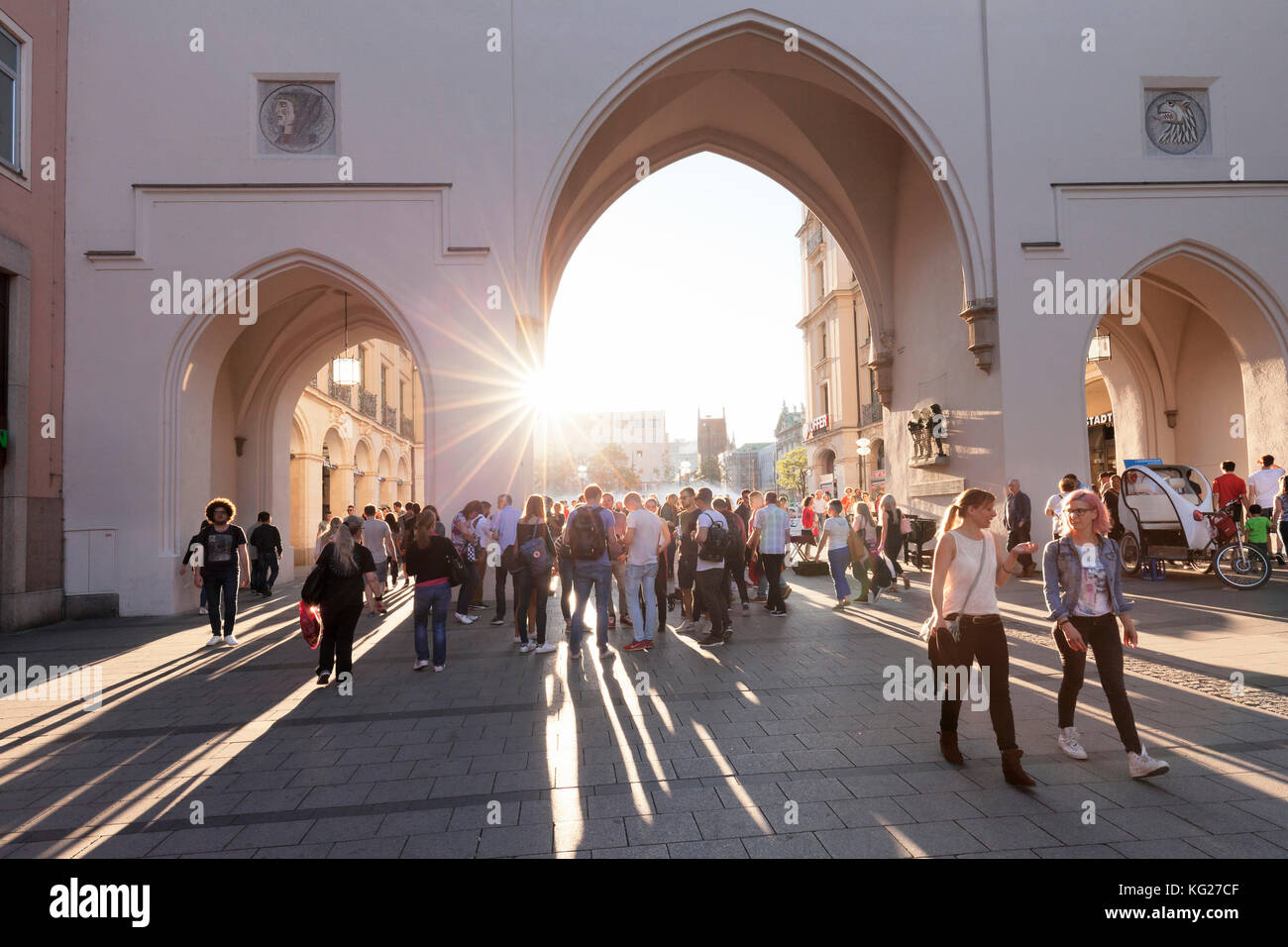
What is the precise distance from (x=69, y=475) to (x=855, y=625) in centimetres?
1211

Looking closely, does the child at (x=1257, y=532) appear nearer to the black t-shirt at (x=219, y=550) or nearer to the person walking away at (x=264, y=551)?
the black t-shirt at (x=219, y=550)

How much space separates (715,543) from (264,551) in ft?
36.1

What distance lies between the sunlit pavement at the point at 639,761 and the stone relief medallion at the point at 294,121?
9114mm

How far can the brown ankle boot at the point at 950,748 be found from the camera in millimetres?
4586

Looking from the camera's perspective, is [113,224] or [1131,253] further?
[1131,253]

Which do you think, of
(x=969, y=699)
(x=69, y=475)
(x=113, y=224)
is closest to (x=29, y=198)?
(x=113, y=224)

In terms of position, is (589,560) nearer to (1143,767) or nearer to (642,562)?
(642,562)

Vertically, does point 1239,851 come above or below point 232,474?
below

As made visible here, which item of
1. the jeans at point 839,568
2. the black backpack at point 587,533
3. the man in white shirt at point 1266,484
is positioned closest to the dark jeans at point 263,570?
the black backpack at point 587,533

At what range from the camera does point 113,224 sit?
1281cm

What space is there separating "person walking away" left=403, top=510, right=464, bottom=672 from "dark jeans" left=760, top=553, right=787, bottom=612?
4795mm

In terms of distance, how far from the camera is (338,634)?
725 centimetres
